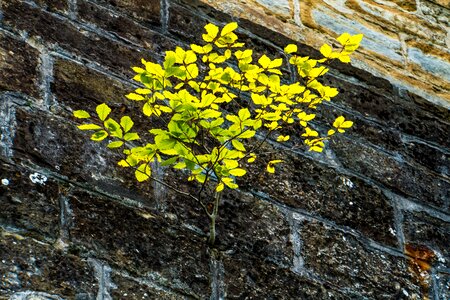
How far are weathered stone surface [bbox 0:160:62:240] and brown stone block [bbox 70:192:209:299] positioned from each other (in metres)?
0.05

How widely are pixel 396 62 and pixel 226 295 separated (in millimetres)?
1642

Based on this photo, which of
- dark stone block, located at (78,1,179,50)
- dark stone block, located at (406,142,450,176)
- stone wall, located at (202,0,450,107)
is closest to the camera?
dark stone block, located at (78,1,179,50)

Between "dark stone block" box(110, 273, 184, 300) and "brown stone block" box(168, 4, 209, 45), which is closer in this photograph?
"dark stone block" box(110, 273, 184, 300)

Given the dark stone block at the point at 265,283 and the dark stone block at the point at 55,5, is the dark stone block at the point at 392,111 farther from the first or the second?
the dark stone block at the point at 55,5

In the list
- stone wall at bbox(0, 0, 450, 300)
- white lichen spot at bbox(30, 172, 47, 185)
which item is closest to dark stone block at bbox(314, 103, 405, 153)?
stone wall at bbox(0, 0, 450, 300)

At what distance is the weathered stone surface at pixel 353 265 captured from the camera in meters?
2.13

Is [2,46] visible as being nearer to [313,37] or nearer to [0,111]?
[0,111]

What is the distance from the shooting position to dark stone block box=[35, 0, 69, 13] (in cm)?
227

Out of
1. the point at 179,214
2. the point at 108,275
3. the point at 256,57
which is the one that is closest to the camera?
the point at 108,275

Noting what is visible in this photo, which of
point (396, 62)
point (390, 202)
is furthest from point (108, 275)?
point (396, 62)

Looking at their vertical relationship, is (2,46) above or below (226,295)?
above

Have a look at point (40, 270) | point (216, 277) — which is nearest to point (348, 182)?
point (216, 277)

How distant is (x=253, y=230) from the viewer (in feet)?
6.86

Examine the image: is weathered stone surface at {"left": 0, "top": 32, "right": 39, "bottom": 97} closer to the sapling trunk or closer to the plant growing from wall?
the plant growing from wall
